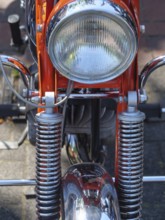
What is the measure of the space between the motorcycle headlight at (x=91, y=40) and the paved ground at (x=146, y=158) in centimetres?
103

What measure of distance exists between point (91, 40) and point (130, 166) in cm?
37

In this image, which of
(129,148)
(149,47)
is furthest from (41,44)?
(149,47)

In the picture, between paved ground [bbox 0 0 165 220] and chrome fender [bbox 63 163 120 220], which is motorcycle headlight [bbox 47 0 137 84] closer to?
chrome fender [bbox 63 163 120 220]

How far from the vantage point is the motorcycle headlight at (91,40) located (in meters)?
1.12

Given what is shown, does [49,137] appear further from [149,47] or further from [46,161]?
[149,47]

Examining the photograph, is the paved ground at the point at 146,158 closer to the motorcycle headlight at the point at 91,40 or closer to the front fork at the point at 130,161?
the front fork at the point at 130,161

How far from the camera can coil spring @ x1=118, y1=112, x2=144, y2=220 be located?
1.33 metres

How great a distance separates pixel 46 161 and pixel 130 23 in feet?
1.43

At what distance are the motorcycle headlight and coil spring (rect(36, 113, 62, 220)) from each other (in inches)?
6.5

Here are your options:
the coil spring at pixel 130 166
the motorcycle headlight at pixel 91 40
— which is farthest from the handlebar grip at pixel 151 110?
the motorcycle headlight at pixel 91 40

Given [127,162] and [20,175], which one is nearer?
[127,162]

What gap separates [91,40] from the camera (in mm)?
1174

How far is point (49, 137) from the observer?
4.32ft

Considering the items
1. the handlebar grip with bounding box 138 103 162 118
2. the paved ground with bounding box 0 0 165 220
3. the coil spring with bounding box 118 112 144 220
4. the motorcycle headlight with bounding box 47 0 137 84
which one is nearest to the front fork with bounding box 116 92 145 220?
the coil spring with bounding box 118 112 144 220
